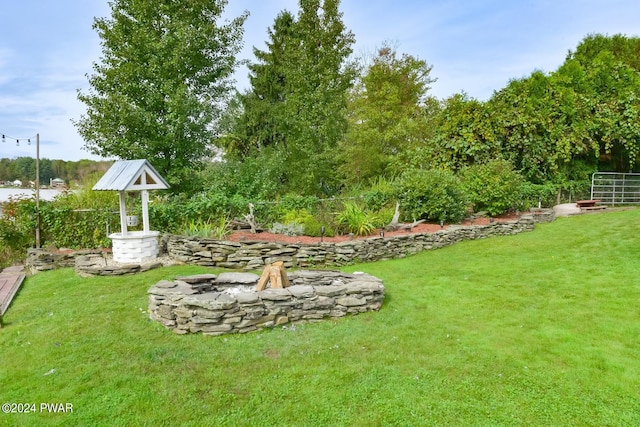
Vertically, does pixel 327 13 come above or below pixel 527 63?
above

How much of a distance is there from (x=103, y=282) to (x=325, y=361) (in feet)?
15.0

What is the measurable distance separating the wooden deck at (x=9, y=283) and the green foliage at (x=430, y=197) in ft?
27.3

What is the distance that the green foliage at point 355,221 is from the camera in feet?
27.8

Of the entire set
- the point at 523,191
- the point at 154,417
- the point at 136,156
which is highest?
the point at 136,156

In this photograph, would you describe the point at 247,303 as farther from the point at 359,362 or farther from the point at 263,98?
the point at 263,98

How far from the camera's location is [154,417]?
269 centimetres

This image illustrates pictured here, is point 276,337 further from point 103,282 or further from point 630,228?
point 630,228

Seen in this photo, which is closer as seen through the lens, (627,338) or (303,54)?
(627,338)

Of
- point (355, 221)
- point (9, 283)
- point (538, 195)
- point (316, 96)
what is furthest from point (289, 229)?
point (538, 195)

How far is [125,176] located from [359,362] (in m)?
5.93

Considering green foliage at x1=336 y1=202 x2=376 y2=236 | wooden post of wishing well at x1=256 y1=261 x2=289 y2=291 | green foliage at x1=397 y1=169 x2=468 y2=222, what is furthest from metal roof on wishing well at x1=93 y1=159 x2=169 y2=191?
green foliage at x1=397 y1=169 x2=468 y2=222

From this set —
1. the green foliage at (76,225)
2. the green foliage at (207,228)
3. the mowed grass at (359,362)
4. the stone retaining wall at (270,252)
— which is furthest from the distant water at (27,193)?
the mowed grass at (359,362)

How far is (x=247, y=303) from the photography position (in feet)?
13.8

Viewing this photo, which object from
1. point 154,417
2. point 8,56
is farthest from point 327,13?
point 154,417
